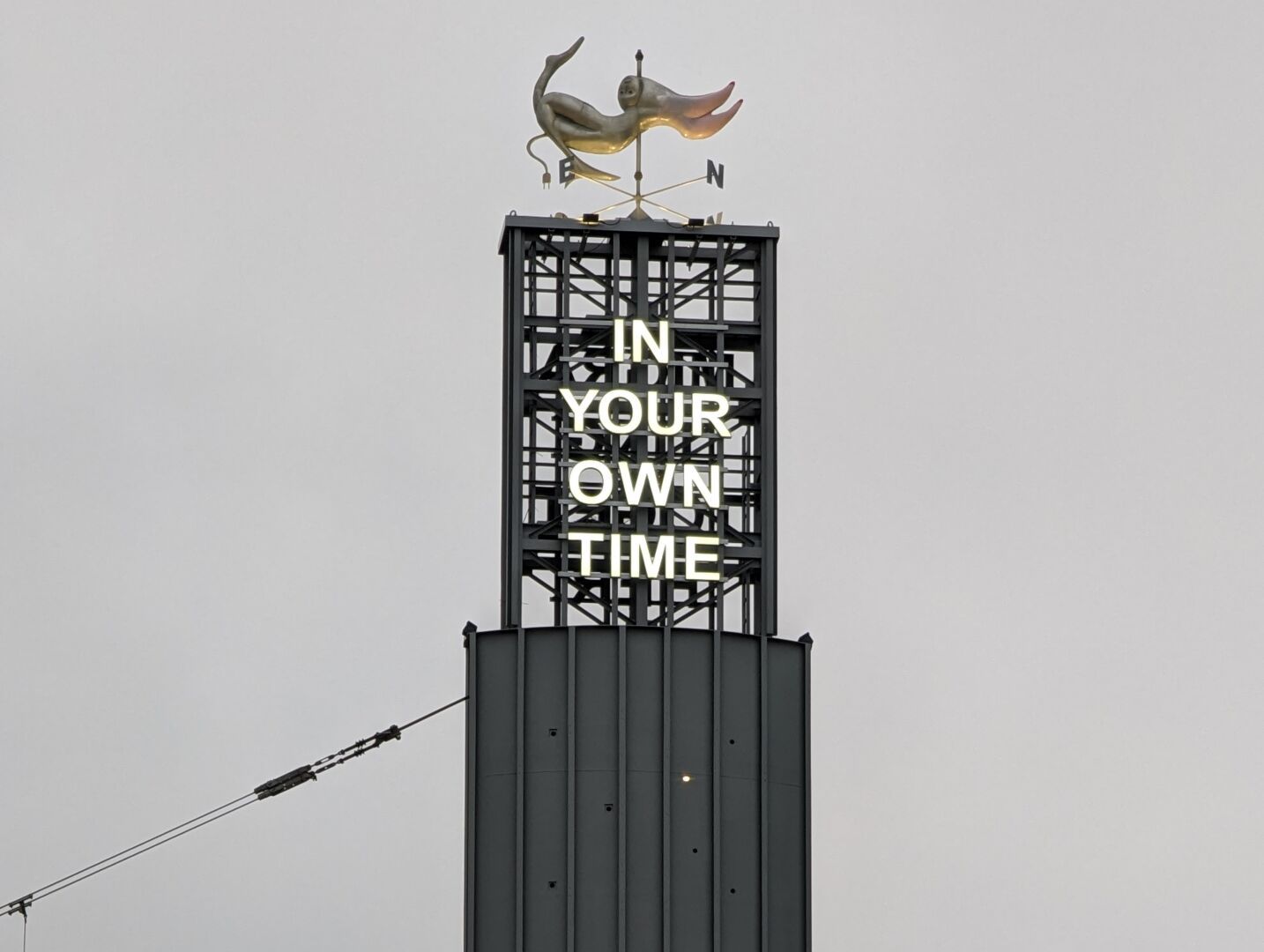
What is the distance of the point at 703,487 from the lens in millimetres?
119562

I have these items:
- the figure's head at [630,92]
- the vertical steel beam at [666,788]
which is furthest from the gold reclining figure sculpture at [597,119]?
the vertical steel beam at [666,788]

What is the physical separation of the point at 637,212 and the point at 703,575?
12151mm

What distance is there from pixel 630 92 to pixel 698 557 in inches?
614

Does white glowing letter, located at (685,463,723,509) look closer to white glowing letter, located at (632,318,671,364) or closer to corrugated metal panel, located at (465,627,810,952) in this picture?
white glowing letter, located at (632,318,671,364)

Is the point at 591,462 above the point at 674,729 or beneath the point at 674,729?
above

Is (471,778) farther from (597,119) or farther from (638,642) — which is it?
(597,119)

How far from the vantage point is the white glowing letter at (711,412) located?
120 m

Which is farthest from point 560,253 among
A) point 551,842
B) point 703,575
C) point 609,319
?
point 551,842

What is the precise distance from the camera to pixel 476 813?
4567 inches

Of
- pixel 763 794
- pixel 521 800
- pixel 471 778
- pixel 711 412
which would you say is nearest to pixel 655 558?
pixel 711 412

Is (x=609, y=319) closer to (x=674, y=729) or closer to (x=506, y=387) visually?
(x=506, y=387)

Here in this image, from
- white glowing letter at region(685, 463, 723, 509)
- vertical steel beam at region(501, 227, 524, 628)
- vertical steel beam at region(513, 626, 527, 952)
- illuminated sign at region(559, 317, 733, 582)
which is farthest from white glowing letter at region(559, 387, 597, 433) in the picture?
vertical steel beam at region(513, 626, 527, 952)

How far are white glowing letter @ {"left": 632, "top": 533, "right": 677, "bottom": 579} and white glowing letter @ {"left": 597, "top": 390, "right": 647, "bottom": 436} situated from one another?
11.5 ft

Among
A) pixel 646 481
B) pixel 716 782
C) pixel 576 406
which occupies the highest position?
pixel 576 406
